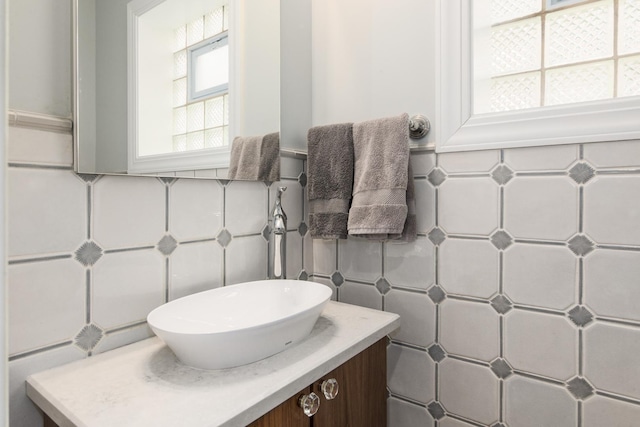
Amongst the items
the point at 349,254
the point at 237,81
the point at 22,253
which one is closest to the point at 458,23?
the point at 237,81

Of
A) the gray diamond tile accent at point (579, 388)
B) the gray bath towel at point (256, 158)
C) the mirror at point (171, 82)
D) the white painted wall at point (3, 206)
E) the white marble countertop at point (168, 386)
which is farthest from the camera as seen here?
the gray bath towel at point (256, 158)

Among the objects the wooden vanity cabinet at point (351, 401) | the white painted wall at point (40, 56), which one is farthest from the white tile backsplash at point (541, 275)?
the white painted wall at point (40, 56)

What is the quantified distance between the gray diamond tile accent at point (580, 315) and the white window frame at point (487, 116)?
15.7 inches

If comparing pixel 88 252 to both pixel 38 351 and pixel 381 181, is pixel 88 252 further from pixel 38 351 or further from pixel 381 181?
pixel 381 181

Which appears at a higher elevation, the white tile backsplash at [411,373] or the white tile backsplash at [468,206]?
the white tile backsplash at [468,206]

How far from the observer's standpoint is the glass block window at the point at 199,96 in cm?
91

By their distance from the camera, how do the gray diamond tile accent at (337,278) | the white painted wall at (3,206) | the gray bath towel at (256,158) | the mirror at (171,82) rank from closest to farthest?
1. the white painted wall at (3,206)
2. the mirror at (171,82)
3. the gray bath towel at (256,158)
4. the gray diamond tile accent at (337,278)

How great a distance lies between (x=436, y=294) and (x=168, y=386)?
75 cm

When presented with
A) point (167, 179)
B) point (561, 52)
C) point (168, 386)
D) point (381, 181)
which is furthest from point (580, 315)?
point (167, 179)

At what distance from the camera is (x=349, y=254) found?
1.21m

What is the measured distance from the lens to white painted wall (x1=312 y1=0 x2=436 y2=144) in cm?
104

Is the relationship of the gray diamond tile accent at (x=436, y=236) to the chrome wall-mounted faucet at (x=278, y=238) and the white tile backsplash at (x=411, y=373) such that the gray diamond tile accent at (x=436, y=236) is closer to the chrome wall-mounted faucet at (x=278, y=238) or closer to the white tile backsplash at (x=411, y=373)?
the white tile backsplash at (x=411, y=373)

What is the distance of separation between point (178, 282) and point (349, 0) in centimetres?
107

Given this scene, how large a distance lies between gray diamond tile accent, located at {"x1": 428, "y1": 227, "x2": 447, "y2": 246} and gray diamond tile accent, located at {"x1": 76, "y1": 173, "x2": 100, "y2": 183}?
867 millimetres
